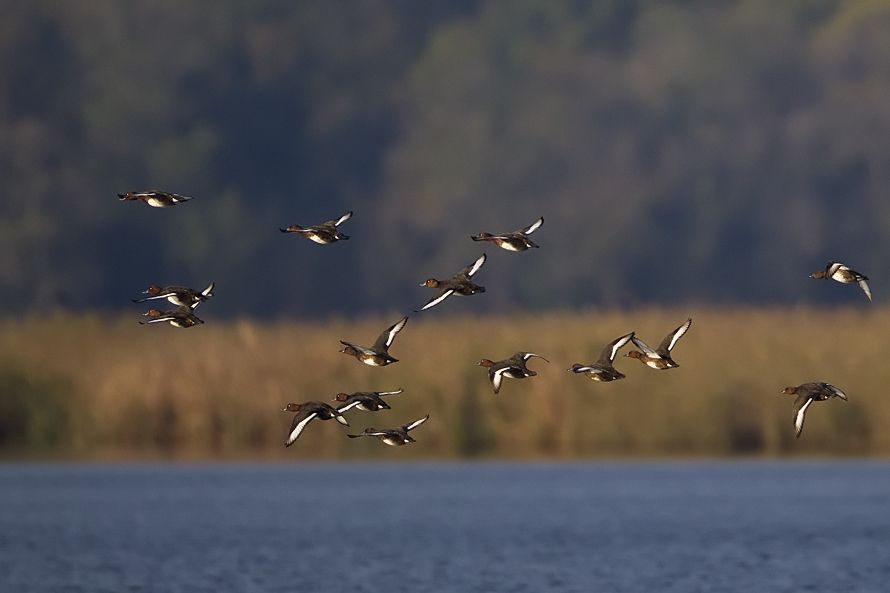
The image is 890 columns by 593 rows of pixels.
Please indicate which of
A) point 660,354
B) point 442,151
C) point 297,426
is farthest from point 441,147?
point 297,426

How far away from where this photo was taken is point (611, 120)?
247ft

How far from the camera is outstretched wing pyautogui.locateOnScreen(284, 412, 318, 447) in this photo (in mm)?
15477

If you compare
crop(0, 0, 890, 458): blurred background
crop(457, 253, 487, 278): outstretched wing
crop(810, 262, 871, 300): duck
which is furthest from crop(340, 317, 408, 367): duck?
crop(0, 0, 890, 458): blurred background

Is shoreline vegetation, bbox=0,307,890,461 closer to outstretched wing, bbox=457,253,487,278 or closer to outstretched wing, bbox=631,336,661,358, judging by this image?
outstretched wing, bbox=457,253,487,278

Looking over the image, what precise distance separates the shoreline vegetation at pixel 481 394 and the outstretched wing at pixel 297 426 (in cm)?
1512

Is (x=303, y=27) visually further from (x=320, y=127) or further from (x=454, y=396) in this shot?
(x=454, y=396)

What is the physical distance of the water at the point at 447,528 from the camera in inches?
838

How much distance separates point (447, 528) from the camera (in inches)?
1024

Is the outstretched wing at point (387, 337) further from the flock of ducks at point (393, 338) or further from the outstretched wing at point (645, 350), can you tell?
the outstretched wing at point (645, 350)

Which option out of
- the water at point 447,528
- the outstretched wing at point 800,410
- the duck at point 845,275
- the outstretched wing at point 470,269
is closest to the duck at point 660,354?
the outstretched wing at point 800,410

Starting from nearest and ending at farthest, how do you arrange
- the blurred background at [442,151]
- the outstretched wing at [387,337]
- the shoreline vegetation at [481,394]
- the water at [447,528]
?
the outstretched wing at [387,337]
the water at [447,528]
the shoreline vegetation at [481,394]
the blurred background at [442,151]

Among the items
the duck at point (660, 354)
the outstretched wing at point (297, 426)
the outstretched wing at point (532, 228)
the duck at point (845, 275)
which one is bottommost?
the outstretched wing at point (297, 426)

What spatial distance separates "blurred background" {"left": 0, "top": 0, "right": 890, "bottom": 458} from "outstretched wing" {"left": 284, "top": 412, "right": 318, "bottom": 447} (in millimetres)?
45329

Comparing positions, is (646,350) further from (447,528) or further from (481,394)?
(481,394)
